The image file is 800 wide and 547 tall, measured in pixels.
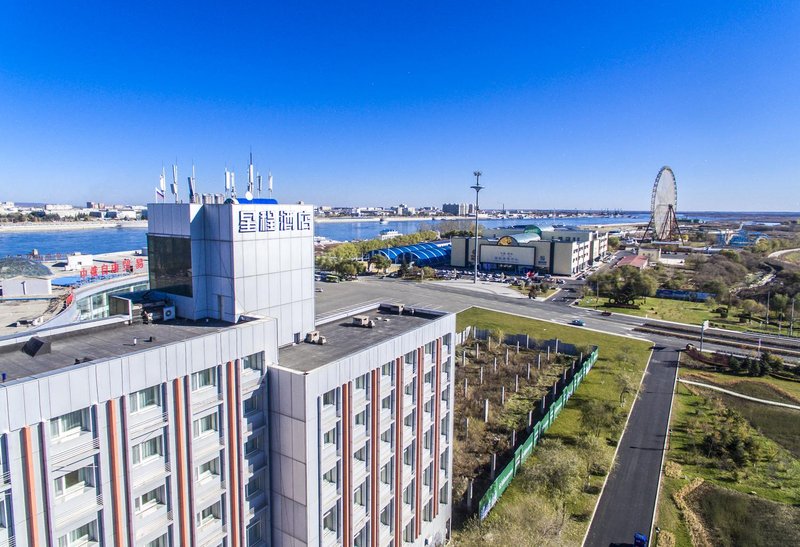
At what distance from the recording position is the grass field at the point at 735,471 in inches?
1148

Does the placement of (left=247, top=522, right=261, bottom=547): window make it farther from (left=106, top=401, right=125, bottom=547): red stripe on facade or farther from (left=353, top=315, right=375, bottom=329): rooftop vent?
(left=353, top=315, right=375, bottom=329): rooftop vent

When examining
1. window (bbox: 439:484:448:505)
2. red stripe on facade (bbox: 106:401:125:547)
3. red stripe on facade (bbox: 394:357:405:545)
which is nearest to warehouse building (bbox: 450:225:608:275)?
window (bbox: 439:484:448:505)

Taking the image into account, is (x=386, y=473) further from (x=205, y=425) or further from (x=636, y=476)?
(x=636, y=476)

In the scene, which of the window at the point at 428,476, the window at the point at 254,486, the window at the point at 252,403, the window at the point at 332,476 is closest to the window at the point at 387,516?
the window at the point at 428,476

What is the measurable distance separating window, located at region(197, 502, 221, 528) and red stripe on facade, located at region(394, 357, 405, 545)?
8.92 meters

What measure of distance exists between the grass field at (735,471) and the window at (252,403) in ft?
84.5

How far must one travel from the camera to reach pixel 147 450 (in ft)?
51.5

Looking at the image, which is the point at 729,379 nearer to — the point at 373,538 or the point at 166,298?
the point at 373,538

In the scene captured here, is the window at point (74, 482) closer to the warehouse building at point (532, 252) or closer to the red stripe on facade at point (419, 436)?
the red stripe on facade at point (419, 436)

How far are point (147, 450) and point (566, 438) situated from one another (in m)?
32.9

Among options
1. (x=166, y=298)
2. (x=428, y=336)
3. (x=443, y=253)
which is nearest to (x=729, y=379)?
(x=428, y=336)

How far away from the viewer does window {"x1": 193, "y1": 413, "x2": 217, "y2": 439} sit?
17078mm

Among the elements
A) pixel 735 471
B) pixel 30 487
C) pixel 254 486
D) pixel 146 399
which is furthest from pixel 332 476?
pixel 735 471

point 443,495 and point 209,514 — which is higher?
point 209,514
